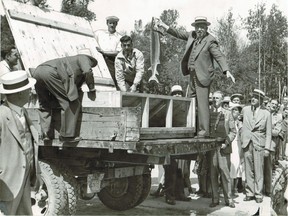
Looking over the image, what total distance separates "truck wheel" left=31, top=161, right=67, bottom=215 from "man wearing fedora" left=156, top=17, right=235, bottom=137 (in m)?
2.42

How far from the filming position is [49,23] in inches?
328

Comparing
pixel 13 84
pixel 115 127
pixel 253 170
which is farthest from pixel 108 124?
pixel 253 170

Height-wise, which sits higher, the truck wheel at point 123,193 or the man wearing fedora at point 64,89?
the man wearing fedora at point 64,89

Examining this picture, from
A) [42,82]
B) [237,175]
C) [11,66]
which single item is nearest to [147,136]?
[42,82]

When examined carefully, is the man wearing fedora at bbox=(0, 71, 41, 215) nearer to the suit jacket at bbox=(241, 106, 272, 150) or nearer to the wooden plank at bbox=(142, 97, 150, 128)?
the wooden plank at bbox=(142, 97, 150, 128)

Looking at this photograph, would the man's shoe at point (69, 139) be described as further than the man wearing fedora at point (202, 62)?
No

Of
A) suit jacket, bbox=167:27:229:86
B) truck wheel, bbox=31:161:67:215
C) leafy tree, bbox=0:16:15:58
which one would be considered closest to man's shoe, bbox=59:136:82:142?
truck wheel, bbox=31:161:67:215

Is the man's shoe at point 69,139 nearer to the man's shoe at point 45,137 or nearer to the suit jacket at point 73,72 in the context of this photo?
the man's shoe at point 45,137

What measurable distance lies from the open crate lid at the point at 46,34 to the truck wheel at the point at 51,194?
2.31m

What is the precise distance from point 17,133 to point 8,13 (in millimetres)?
4584

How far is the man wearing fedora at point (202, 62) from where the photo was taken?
268 inches

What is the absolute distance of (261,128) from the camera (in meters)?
8.16

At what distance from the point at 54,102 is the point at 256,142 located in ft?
14.0

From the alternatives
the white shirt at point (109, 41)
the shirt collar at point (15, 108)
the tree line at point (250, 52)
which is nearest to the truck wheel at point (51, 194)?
the shirt collar at point (15, 108)
